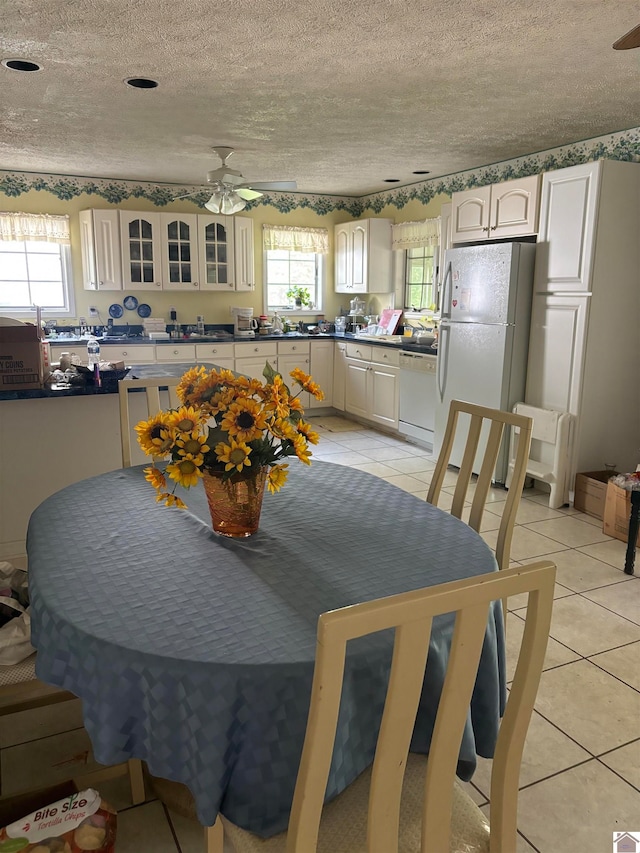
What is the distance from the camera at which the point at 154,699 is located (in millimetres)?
1157

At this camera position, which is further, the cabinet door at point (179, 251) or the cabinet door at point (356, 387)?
the cabinet door at point (356, 387)

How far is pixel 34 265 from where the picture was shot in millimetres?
6125

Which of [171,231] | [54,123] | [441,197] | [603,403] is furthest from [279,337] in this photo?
[603,403]

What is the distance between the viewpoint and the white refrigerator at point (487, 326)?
4.30 m

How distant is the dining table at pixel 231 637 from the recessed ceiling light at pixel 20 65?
2289mm

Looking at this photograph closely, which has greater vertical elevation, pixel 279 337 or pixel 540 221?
pixel 540 221

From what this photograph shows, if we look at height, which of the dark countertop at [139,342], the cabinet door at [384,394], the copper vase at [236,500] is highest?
the dark countertop at [139,342]

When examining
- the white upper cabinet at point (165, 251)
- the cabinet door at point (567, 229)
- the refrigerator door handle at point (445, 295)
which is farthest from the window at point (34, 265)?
the cabinet door at point (567, 229)

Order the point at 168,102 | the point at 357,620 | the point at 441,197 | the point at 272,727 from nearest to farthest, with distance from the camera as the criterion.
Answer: the point at 357,620
the point at 272,727
the point at 168,102
the point at 441,197

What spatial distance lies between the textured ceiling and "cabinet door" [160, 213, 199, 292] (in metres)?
1.12

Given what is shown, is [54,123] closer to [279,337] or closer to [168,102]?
[168,102]

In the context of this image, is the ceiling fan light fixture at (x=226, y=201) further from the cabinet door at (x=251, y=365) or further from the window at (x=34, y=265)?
the window at (x=34, y=265)

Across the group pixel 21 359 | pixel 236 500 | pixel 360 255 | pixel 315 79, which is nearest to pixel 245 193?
pixel 315 79

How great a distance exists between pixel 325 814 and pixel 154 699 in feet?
1.23
